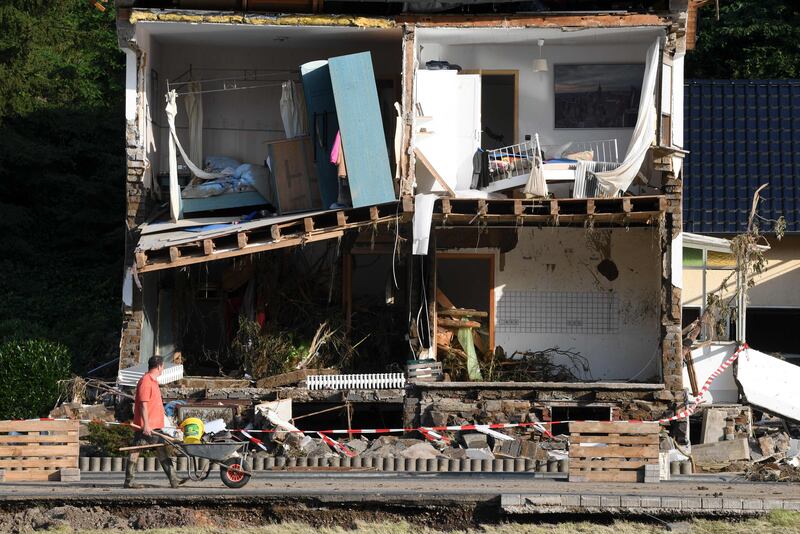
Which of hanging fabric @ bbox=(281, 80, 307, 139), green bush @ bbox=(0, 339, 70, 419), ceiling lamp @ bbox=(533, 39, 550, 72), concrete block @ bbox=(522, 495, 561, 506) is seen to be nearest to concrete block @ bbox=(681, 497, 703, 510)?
concrete block @ bbox=(522, 495, 561, 506)

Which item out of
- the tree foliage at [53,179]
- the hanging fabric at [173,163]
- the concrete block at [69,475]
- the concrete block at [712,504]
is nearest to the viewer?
the concrete block at [712,504]

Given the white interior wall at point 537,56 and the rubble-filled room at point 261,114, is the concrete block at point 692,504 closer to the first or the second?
the rubble-filled room at point 261,114

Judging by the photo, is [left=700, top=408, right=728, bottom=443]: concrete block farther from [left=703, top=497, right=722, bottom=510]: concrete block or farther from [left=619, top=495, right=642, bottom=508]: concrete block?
[left=619, top=495, right=642, bottom=508]: concrete block

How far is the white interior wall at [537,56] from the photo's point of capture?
2180 centimetres

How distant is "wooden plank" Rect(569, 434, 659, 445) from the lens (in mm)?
15508

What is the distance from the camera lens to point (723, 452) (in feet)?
61.6

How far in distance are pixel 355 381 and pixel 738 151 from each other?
9.44 meters

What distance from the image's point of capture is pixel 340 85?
20172mm

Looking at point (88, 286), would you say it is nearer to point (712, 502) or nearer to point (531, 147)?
point (531, 147)

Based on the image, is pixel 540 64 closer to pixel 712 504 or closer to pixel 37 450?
pixel 712 504

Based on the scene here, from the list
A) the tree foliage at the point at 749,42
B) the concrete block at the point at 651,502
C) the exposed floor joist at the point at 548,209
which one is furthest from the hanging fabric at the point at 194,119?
the tree foliage at the point at 749,42

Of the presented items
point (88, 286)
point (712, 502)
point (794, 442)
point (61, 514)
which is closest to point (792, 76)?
point (794, 442)

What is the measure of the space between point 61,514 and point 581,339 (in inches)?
420

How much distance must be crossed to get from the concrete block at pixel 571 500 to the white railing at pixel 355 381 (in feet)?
23.3
